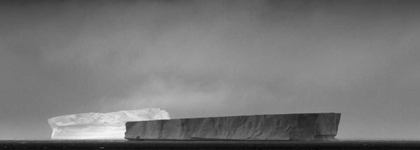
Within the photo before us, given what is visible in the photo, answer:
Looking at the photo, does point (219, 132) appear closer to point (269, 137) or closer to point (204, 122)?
point (204, 122)

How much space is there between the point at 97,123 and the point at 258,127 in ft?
87.4

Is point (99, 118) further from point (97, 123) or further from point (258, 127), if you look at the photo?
point (258, 127)

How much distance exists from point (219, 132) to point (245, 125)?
1.87 m

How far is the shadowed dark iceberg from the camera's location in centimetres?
2830

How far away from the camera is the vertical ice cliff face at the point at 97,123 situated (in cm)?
5269

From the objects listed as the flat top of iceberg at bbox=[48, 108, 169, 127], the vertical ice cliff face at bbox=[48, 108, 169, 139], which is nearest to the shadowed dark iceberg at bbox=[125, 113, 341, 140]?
the flat top of iceberg at bbox=[48, 108, 169, 127]

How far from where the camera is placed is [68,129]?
53531mm

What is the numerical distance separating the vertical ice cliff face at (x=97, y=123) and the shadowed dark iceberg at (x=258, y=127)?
19.2 metres

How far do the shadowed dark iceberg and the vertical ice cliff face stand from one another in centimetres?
Answer: 1925

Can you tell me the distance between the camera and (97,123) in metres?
52.7
